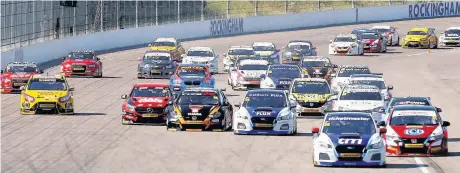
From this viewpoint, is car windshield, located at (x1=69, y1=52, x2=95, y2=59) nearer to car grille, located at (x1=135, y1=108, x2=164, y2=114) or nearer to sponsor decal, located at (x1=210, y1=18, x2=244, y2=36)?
car grille, located at (x1=135, y1=108, x2=164, y2=114)

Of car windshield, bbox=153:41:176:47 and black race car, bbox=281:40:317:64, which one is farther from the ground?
car windshield, bbox=153:41:176:47

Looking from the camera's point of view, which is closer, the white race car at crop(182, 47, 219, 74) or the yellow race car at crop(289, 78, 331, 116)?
the yellow race car at crop(289, 78, 331, 116)

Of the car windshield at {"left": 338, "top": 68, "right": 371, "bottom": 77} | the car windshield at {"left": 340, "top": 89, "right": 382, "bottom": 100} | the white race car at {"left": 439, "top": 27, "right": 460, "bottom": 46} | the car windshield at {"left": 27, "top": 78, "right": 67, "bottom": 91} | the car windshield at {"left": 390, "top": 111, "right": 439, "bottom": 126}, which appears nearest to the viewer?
the car windshield at {"left": 390, "top": 111, "right": 439, "bottom": 126}

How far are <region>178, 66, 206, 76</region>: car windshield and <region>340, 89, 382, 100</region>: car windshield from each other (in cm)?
1147

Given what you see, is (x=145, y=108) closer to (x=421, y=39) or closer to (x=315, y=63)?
(x=315, y=63)

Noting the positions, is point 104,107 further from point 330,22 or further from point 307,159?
A: point 330,22

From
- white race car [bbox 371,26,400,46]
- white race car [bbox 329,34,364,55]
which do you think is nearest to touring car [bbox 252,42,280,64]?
white race car [bbox 329,34,364,55]

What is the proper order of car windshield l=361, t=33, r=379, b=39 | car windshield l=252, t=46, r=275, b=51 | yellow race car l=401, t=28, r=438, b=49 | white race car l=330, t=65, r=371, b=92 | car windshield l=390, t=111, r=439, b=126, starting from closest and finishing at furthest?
car windshield l=390, t=111, r=439, b=126 < white race car l=330, t=65, r=371, b=92 < car windshield l=252, t=46, r=275, b=51 < car windshield l=361, t=33, r=379, b=39 < yellow race car l=401, t=28, r=438, b=49

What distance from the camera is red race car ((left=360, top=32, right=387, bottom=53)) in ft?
255

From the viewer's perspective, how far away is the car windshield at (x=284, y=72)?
5156 centimetres

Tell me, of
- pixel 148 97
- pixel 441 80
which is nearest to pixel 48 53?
pixel 441 80

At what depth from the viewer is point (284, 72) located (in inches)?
2044

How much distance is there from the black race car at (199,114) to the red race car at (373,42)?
39.8m

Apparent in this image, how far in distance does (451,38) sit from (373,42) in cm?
854
